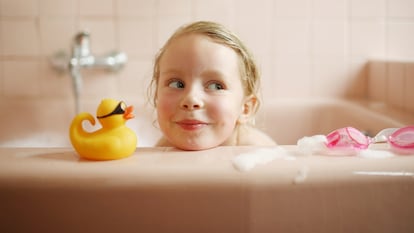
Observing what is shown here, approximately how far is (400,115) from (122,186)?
0.86 m

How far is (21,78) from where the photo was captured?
1.57 m

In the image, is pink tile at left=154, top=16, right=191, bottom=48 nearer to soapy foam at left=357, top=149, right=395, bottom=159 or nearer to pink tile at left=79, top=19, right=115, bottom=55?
pink tile at left=79, top=19, right=115, bottom=55

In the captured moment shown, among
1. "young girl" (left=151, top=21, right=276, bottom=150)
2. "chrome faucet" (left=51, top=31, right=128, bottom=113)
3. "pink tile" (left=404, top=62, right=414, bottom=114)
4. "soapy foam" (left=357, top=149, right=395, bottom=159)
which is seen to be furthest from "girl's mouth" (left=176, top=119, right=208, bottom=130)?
"chrome faucet" (left=51, top=31, right=128, bottom=113)

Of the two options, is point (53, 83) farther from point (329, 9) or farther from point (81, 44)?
point (329, 9)

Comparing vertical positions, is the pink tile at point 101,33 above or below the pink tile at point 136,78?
above

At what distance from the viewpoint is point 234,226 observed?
1.53 ft

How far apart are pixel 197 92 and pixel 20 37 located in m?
1.15

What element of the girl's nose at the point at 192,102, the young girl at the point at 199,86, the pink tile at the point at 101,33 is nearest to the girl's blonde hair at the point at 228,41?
the young girl at the point at 199,86

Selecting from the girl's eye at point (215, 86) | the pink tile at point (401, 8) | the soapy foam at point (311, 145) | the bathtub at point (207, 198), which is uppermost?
the pink tile at point (401, 8)

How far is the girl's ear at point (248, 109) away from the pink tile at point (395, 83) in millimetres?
572

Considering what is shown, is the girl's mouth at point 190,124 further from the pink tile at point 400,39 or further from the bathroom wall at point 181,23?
the pink tile at point 400,39

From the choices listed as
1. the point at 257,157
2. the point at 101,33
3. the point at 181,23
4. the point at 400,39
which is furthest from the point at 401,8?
the point at 257,157

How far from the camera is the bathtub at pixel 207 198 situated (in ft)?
1.52

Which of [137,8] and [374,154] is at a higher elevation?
[137,8]
